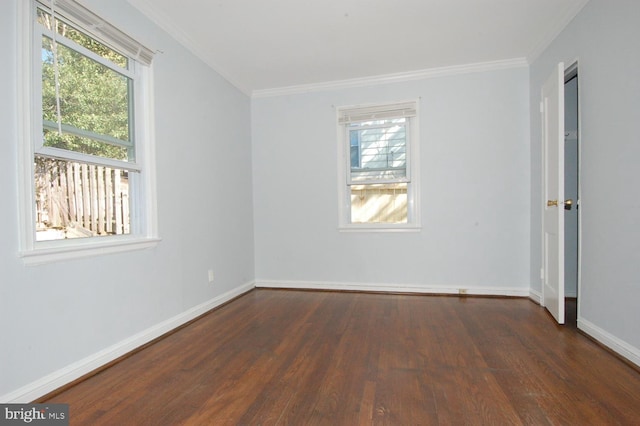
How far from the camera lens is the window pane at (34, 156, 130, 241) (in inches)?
73.6

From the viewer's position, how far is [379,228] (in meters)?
3.97

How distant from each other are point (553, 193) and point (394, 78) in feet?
6.98

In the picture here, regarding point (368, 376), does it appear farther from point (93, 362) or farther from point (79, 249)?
point (79, 249)

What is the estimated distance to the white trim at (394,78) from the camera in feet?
11.8

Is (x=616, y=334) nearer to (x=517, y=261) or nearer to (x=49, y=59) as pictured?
(x=517, y=261)

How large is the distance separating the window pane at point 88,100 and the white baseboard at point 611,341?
12.0 ft

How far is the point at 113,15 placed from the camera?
2.24 m

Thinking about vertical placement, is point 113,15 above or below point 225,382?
above

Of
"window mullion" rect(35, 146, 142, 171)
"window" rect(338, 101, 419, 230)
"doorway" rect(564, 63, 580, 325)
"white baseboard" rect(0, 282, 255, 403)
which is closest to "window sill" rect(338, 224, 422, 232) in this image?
"window" rect(338, 101, 419, 230)

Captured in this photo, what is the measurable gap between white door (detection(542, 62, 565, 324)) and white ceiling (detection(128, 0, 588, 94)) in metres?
0.59

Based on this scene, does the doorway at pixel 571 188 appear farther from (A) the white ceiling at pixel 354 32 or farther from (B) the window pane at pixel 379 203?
(B) the window pane at pixel 379 203

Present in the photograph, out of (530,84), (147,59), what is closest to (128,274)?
(147,59)

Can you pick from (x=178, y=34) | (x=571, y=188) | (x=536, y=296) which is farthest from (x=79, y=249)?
(x=571, y=188)

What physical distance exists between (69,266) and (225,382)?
116 cm
